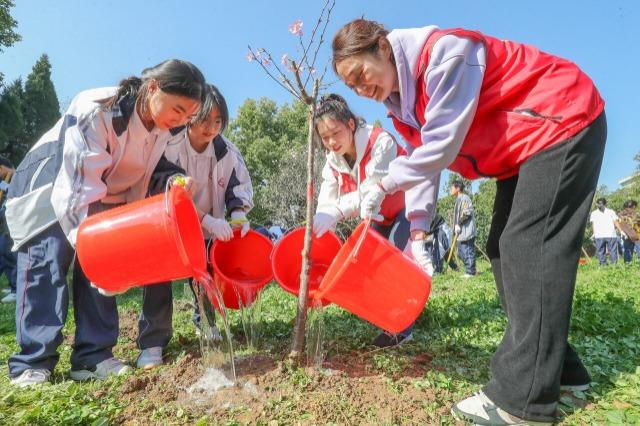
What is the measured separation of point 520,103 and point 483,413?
1.12 m

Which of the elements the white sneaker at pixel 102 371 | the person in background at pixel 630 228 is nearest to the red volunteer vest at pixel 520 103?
the white sneaker at pixel 102 371

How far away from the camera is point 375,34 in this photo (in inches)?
67.3

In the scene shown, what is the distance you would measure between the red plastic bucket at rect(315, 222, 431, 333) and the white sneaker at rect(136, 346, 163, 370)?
1120 millimetres

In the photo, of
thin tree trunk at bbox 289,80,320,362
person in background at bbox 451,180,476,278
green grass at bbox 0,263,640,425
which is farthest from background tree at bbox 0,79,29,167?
thin tree trunk at bbox 289,80,320,362

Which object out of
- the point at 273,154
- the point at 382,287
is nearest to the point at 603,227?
the point at 382,287

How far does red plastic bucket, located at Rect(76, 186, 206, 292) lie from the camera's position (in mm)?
1791

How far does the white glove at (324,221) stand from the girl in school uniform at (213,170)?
0.50 metres

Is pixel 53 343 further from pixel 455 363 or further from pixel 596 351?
pixel 596 351

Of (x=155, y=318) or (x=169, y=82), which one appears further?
(x=155, y=318)

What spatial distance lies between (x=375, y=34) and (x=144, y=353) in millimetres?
2040

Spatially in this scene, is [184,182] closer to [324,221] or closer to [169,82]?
[169,82]

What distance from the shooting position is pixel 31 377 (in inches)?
81.0

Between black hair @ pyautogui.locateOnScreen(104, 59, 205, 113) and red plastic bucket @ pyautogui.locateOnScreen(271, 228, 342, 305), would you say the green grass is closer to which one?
red plastic bucket @ pyautogui.locateOnScreen(271, 228, 342, 305)

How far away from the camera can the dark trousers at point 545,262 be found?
1518 mm
